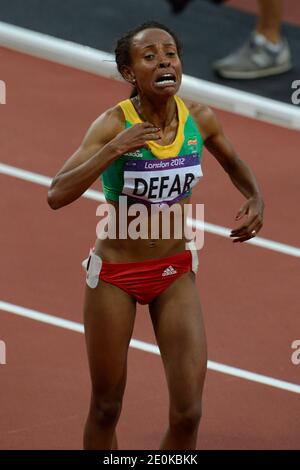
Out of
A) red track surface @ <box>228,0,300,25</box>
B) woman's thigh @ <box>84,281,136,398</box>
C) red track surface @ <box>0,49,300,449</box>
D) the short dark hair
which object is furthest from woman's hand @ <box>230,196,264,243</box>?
red track surface @ <box>228,0,300,25</box>

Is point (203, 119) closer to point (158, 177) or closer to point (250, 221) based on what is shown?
point (158, 177)

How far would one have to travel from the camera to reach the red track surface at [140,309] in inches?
300

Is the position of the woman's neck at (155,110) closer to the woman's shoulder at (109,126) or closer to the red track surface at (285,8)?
the woman's shoulder at (109,126)

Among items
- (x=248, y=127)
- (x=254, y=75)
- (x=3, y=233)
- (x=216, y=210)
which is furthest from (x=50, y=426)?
(x=254, y=75)

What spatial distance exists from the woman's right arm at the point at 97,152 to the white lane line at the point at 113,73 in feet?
16.2

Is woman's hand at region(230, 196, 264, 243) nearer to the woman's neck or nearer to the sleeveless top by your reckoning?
the sleeveless top

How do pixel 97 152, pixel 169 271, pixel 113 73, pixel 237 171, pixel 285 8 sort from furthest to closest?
pixel 285 8, pixel 113 73, pixel 237 171, pixel 169 271, pixel 97 152

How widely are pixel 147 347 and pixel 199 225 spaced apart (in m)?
1.71

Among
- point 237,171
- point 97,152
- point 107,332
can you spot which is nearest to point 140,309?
point 237,171

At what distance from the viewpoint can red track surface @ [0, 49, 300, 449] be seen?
25.0ft

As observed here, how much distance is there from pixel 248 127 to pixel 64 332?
12.0ft

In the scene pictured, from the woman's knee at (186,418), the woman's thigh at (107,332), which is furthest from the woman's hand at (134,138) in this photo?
the woman's knee at (186,418)

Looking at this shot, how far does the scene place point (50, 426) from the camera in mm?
7527

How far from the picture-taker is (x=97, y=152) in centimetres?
611
